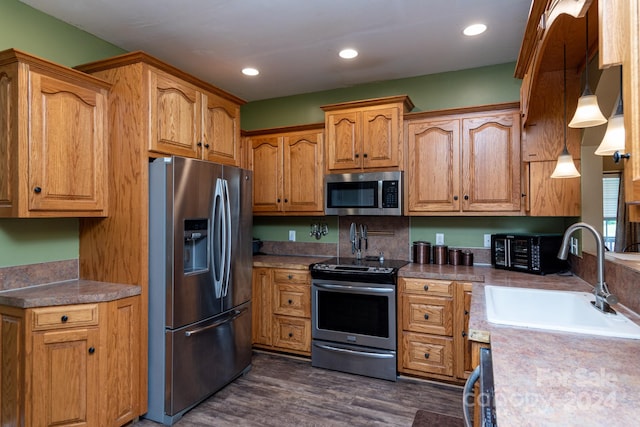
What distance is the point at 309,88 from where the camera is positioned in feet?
12.4

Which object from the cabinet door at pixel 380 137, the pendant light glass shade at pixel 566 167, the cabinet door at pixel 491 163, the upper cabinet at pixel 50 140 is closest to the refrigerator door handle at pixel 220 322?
the upper cabinet at pixel 50 140

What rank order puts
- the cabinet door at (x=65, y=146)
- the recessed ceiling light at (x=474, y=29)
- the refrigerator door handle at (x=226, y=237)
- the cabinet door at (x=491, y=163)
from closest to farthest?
the cabinet door at (x=65, y=146) < the recessed ceiling light at (x=474, y=29) < the refrigerator door handle at (x=226, y=237) < the cabinet door at (x=491, y=163)

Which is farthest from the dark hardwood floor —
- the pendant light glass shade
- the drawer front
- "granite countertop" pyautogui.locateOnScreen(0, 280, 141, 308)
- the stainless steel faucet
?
the pendant light glass shade

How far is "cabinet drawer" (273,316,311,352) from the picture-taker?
324 centimetres

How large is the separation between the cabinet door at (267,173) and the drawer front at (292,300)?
0.83 m

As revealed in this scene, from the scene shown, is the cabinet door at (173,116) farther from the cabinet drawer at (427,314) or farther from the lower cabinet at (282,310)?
the cabinet drawer at (427,314)

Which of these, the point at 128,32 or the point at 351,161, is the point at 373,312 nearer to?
the point at 351,161

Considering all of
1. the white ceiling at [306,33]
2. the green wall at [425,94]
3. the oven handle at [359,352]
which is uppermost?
the white ceiling at [306,33]

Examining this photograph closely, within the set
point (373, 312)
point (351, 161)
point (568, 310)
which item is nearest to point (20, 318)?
point (373, 312)

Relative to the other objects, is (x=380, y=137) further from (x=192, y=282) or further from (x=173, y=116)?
(x=192, y=282)

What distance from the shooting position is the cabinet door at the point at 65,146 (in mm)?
2004

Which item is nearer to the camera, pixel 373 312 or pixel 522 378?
pixel 522 378

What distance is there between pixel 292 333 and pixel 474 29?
289 cm

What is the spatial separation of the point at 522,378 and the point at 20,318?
2.37m
